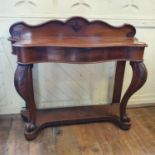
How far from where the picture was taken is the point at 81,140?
4.91ft

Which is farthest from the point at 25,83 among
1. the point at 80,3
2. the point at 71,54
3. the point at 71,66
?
the point at 80,3

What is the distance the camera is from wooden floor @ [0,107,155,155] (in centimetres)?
138

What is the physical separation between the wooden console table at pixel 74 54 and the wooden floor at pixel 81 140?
62 mm

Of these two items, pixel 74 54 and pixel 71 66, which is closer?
pixel 74 54

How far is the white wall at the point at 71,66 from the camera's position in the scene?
1.52m

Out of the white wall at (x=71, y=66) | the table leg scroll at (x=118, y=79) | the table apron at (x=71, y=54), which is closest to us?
the table apron at (x=71, y=54)

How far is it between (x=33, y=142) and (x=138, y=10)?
132 centimetres

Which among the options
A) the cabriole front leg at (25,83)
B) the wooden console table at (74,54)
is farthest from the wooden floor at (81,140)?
the cabriole front leg at (25,83)

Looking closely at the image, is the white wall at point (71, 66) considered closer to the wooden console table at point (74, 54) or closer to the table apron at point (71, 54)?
the wooden console table at point (74, 54)

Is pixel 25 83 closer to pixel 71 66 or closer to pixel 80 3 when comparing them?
pixel 71 66

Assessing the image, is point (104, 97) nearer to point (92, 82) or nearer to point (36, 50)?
point (92, 82)

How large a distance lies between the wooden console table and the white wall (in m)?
0.08

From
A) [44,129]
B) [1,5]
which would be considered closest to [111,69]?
[44,129]

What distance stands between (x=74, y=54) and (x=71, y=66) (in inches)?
19.3
